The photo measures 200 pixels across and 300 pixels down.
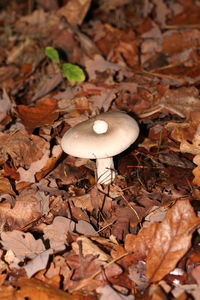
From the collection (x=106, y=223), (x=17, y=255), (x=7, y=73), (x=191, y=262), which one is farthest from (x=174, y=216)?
(x=7, y=73)

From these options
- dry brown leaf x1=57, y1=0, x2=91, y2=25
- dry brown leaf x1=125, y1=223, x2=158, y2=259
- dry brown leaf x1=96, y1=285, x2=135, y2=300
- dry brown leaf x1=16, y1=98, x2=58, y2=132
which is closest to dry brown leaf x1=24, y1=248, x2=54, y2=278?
dry brown leaf x1=96, y1=285, x2=135, y2=300

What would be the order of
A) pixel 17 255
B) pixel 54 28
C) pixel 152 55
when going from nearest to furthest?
pixel 17 255
pixel 152 55
pixel 54 28

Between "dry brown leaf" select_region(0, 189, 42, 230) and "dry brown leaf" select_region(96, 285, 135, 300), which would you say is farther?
"dry brown leaf" select_region(0, 189, 42, 230)

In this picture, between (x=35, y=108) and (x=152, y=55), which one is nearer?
(x=35, y=108)

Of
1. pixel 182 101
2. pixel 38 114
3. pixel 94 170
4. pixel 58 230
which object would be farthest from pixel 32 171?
pixel 182 101

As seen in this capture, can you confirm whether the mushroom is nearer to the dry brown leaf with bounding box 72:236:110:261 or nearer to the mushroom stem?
the mushroom stem

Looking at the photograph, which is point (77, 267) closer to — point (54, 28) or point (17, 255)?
point (17, 255)
